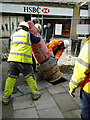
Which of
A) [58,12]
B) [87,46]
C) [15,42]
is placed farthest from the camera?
[58,12]

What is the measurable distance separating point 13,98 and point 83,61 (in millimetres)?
2165

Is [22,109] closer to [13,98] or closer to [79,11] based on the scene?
[13,98]

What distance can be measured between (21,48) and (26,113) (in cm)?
140

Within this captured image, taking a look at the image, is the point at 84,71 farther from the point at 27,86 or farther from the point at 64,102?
the point at 27,86

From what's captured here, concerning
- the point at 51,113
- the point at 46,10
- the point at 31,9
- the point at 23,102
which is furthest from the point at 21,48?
the point at 46,10

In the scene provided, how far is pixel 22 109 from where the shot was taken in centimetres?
277

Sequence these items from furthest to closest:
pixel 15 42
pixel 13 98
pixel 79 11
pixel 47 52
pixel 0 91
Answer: pixel 79 11 < pixel 47 52 < pixel 0 91 < pixel 13 98 < pixel 15 42

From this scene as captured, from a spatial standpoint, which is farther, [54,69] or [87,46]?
[54,69]

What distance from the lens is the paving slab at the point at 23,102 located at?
9.42ft

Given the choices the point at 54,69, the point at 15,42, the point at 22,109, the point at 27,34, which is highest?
the point at 27,34

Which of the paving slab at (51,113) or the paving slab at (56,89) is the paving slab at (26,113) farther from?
the paving slab at (56,89)

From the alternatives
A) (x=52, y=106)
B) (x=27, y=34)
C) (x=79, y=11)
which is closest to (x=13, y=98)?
(x=52, y=106)

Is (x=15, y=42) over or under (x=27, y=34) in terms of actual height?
under

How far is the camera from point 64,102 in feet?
10.0
